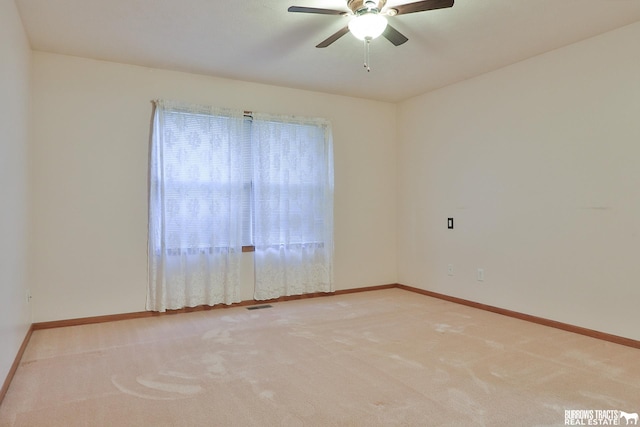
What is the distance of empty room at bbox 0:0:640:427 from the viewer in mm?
2375

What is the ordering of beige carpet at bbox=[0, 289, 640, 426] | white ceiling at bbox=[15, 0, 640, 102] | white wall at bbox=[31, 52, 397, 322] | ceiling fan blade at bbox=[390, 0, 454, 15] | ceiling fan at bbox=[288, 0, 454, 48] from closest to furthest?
beige carpet at bbox=[0, 289, 640, 426], ceiling fan blade at bbox=[390, 0, 454, 15], ceiling fan at bbox=[288, 0, 454, 48], white ceiling at bbox=[15, 0, 640, 102], white wall at bbox=[31, 52, 397, 322]

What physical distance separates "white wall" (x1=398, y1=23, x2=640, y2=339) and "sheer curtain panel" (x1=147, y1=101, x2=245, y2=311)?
2.40m

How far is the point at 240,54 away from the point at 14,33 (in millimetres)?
1673

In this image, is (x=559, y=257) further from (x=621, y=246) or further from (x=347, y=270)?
(x=347, y=270)

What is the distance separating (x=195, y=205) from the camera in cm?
411

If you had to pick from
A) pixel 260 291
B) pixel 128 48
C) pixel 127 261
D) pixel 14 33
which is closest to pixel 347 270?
pixel 260 291

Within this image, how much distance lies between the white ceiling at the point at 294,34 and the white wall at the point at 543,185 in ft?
1.06

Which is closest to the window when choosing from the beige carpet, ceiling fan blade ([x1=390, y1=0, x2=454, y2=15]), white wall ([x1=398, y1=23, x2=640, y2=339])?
the beige carpet

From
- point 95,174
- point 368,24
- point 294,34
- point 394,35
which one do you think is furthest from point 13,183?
point 394,35

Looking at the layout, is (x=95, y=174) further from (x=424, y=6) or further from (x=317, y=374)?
(x=424, y=6)

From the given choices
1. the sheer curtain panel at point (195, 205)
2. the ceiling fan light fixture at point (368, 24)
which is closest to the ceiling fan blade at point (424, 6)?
the ceiling fan light fixture at point (368, 24)

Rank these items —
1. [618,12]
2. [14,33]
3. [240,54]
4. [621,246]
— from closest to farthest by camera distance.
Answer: [14,33], [618,12], [621,246], [240,54]

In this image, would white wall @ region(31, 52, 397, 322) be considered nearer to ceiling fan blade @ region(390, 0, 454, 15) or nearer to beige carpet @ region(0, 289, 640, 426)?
beige carpet @ region(0, 289, 640, 426)

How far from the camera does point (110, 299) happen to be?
381 cm
